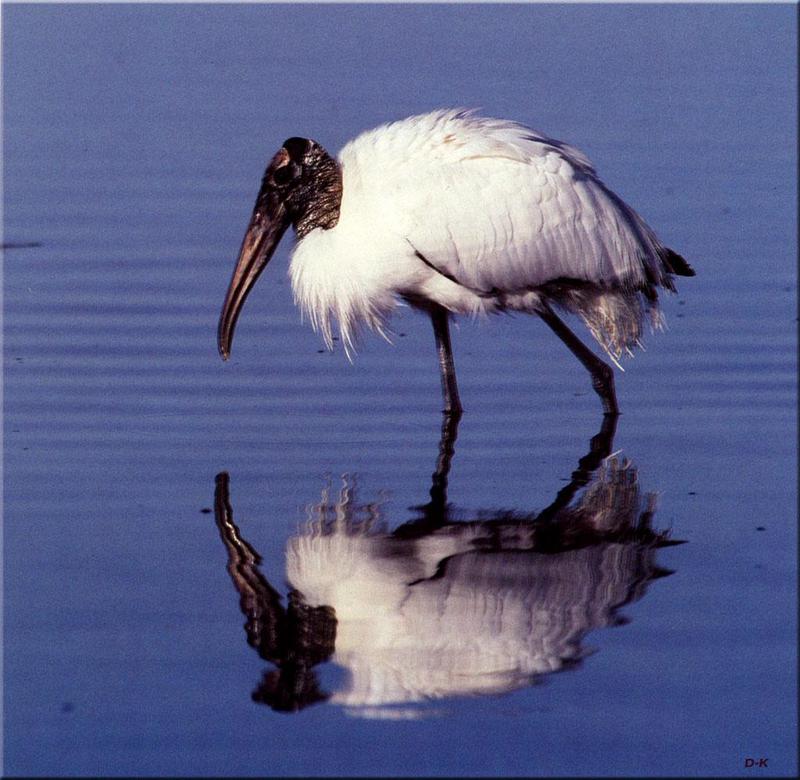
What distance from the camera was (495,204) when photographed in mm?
7820

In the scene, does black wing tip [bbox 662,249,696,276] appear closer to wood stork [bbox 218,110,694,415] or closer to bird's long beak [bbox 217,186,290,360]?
wood stork [bbox 218,110,694,415]

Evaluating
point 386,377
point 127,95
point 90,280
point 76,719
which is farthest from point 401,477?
point 127,95

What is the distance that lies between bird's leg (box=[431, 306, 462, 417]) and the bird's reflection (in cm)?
99

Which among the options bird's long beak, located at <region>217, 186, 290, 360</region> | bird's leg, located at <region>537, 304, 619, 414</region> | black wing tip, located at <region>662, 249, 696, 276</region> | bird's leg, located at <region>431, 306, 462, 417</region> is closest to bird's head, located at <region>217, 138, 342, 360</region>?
bird's long beak, located at <region>217, 186, 290, 360</region>

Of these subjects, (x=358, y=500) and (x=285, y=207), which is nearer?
(x=358, y=500)

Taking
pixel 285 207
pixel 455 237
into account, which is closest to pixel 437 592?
pixel 455 237

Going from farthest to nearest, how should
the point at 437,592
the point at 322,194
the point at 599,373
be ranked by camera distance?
the point at 322,194
the point at 599,373
the point at 437,592

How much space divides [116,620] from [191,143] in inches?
362

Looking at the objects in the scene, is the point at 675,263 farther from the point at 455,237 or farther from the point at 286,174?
the point at 286,174

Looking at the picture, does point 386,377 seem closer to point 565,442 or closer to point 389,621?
point 565,442

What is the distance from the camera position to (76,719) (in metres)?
4.76

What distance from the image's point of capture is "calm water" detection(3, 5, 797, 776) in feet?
15.7

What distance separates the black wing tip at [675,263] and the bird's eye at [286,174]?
5.84ft

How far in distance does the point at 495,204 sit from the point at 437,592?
265 cm
